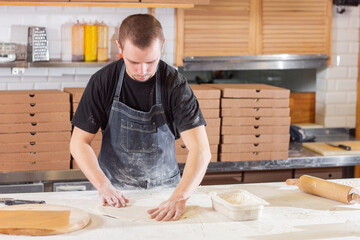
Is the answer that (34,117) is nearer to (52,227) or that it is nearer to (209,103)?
(209,103)

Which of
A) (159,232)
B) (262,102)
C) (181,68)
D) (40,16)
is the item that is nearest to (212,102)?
(262,102)

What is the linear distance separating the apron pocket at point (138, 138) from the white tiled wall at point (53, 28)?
1.59 m

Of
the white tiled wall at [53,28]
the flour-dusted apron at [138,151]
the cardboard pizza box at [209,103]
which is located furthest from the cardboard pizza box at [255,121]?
the flour-dusted apron at [138,151]

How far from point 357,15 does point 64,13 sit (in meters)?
2.62

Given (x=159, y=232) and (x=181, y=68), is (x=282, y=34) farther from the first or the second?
(x=159, y=232)

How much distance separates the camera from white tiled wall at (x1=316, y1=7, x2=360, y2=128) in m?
5.16

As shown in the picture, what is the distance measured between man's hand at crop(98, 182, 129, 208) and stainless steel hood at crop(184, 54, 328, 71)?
2246 millimetres

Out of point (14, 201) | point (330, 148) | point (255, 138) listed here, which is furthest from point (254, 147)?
point (14, 201)

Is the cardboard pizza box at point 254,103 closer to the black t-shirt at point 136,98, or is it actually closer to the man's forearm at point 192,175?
the black t-shirt at point 136,98

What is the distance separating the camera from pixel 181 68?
16.3 feet

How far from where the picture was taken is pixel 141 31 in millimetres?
2514

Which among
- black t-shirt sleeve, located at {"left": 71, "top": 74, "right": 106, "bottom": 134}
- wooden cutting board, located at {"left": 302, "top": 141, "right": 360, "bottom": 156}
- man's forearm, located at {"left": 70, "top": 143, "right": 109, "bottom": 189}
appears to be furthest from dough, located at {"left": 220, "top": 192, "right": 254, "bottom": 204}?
wooden cutting board, located at {"left": 302, "top": 141, "right": 360, "bottom": 156}

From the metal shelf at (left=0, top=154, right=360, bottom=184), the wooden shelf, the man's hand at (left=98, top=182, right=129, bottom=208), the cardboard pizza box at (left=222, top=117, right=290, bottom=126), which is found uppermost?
the wooden shelf

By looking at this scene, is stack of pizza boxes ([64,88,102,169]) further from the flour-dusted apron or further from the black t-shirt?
the black t-shirt
